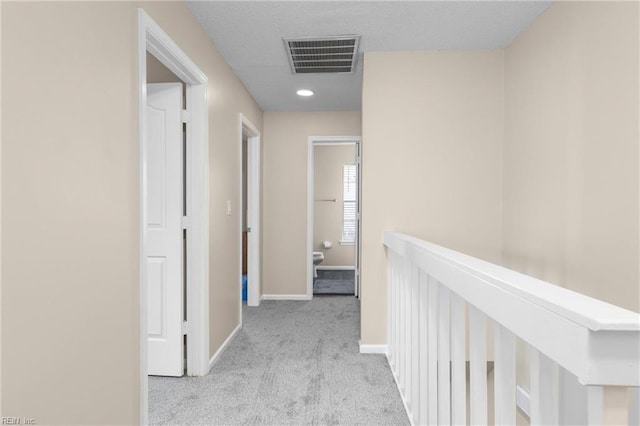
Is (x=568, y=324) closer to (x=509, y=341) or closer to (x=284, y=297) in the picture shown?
(x=509, y=341)

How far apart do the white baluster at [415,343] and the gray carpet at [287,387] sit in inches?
7.3

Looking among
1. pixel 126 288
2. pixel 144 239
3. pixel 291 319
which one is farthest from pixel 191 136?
pixel 291 319

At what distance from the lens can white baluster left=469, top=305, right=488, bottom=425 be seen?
1.04 metres

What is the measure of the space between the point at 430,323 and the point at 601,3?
1.71m

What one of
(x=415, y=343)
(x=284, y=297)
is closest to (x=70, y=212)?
(x=415, y=343)

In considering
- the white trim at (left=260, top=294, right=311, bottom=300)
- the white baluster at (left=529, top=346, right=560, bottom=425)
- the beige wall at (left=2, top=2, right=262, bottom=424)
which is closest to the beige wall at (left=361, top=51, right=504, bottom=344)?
A: the beige wall at (left=2, top=2, right=262, bottom=424)

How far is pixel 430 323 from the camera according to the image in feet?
4.99

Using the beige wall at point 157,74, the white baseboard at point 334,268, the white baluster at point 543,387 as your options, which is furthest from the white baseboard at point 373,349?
the white baseboard at point 334,268

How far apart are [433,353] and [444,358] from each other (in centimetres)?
11

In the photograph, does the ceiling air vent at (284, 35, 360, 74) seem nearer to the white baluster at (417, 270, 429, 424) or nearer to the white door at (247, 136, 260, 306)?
the white door at (247, 136, 260, 306)

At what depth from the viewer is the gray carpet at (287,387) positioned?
6.34 feet

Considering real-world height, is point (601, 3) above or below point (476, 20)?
below

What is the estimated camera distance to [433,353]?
149 centimetres

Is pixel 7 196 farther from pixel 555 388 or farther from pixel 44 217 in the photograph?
pixel 555 388
